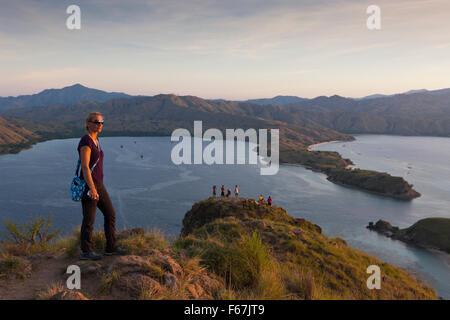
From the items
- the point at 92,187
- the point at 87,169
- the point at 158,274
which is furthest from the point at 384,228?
the point at 87,169

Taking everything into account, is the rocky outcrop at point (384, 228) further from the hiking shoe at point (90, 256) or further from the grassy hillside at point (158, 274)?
the hiking shoe at point (90, 256)

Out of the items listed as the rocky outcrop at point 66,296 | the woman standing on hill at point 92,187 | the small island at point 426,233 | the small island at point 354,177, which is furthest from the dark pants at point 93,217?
the small island at point 354,177

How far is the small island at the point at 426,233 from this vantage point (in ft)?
190

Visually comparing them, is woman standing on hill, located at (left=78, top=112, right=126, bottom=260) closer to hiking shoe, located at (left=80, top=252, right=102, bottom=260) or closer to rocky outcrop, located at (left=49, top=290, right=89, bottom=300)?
hiking shoe, located at (left=80, top=252, right=102, bottom=260)

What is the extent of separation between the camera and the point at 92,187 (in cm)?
511

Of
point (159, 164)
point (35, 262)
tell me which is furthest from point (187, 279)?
point (159, 164)

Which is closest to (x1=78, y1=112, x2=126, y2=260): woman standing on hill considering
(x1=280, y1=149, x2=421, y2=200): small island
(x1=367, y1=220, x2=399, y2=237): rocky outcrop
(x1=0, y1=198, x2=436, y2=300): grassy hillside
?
(x1=0, y1=198, x2=436, y2=300): grassy hillside

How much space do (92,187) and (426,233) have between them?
69.9 m

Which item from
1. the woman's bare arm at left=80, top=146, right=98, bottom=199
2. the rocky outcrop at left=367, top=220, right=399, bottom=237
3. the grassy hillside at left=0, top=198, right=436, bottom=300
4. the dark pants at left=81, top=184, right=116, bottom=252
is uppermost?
the woman's bare arm at left=80, top=146, right=98, bottom=199

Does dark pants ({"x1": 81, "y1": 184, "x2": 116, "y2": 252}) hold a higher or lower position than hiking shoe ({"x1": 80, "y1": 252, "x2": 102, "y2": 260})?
higher

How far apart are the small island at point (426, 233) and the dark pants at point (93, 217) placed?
67544mm

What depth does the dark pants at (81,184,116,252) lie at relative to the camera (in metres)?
5.28
